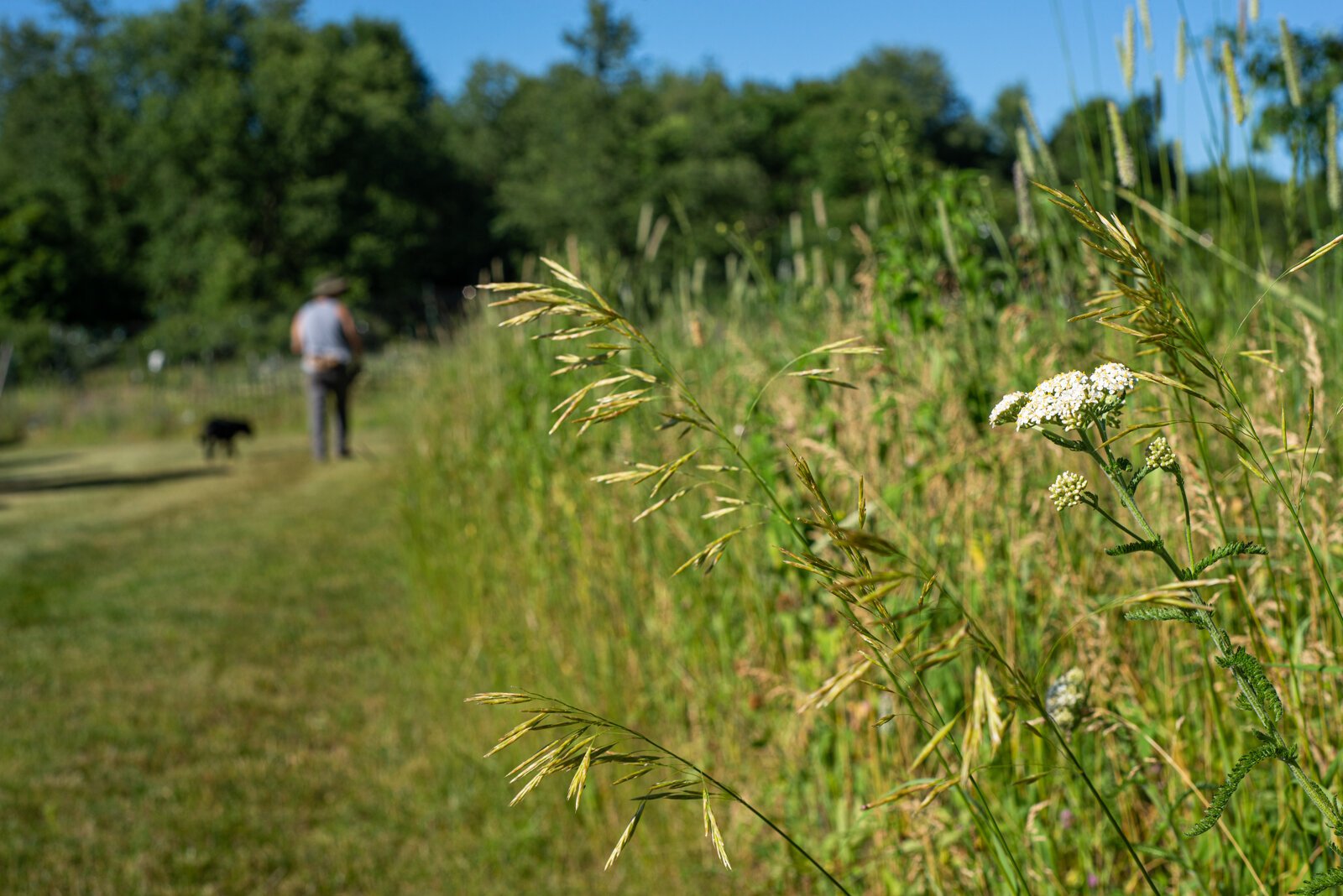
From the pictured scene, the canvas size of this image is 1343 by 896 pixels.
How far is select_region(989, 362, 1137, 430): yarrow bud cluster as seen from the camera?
33.0 inches

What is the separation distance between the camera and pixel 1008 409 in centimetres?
90

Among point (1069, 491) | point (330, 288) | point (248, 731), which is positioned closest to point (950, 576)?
point (1069, 491)

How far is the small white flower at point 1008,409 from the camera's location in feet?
2.92

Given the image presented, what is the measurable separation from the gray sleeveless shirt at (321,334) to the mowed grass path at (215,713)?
7.54 feet

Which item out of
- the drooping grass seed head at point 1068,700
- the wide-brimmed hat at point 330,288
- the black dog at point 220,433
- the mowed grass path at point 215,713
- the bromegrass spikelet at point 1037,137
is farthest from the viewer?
the black dog at point 220,433

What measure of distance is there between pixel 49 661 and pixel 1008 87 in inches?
2511

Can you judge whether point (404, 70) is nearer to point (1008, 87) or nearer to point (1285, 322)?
point (1008, 87)

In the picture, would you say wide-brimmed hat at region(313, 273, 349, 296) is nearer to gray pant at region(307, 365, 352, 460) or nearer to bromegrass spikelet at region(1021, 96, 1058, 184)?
gray pant at region(307, 365, 352, 460)

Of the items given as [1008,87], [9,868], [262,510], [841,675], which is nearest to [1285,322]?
[841,675]

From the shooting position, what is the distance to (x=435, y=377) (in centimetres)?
773

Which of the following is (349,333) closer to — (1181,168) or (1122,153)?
(1181,168)

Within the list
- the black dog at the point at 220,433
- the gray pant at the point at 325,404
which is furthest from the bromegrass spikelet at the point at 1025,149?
the black dog at the point at 220,433

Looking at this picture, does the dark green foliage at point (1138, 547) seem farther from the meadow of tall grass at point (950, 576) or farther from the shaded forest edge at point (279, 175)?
the shaded forest edge at point (279, 175)

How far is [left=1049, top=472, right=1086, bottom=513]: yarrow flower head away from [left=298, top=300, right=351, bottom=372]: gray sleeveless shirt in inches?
445
